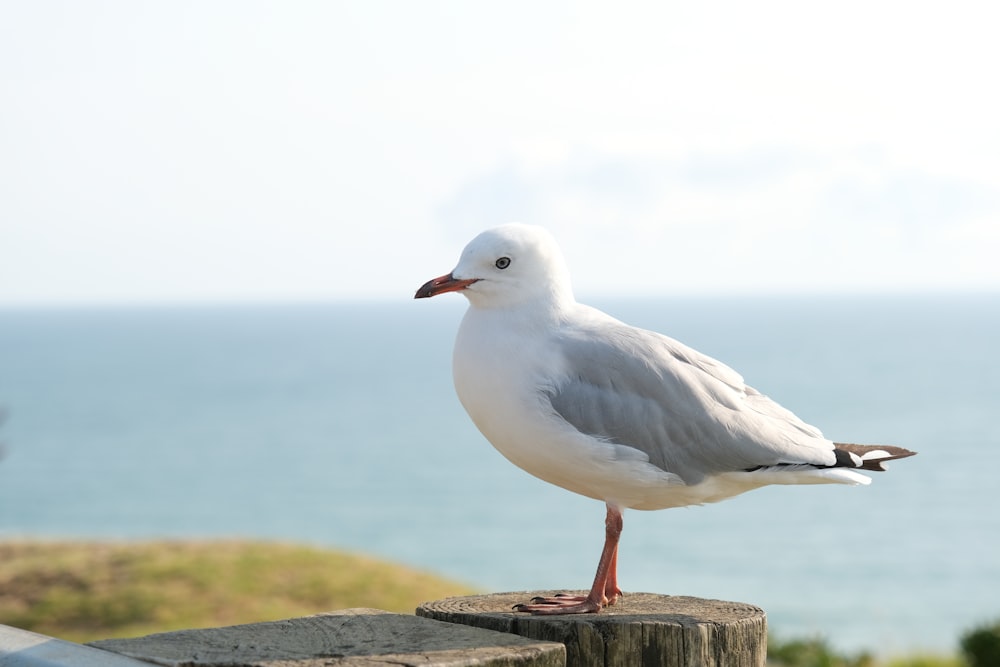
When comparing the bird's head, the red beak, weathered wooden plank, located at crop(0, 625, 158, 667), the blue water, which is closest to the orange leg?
the bird's head

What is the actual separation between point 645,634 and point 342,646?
41.8 inches

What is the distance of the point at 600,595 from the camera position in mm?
4418

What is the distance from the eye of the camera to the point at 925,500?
57062 millimetres

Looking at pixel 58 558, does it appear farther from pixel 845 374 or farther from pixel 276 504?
pixel 845 374

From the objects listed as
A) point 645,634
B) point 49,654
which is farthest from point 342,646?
point 645,634

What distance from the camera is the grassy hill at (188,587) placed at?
43.1 feet

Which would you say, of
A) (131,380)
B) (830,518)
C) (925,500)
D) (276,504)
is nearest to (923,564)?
(830,518)

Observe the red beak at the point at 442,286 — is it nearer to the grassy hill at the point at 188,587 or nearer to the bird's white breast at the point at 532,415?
the bird's white breast at the point at 532,415

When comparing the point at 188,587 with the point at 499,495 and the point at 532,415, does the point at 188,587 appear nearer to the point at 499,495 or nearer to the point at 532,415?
the point at 532,415

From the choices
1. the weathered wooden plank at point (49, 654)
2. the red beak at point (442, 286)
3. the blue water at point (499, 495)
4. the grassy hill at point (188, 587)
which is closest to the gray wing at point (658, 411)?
the red beak at point (442, 286)

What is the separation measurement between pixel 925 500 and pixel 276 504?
33902mm

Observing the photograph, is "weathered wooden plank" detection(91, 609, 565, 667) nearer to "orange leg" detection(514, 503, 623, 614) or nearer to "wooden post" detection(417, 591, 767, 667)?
"wooden post" detection(417, 591, 767, 667)

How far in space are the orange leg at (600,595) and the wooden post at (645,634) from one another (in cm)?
9

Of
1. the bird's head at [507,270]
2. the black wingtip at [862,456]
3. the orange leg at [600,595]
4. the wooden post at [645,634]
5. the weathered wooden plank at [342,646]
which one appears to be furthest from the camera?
the black wingtip at [862,456]
